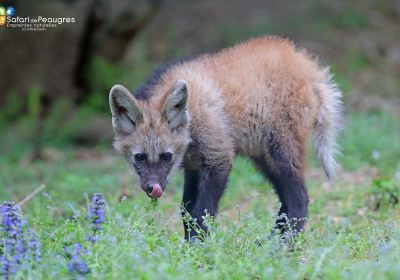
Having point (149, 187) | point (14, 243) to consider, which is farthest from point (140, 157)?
point (14, 243)

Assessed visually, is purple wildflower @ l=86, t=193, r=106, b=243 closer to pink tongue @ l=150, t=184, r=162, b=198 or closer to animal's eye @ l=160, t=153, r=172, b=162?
pink tongue @ l=150, t=184, r=162, b=198

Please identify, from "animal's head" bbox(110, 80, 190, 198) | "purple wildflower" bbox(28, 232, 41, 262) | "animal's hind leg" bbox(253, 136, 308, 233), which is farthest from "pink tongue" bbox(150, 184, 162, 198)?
"purple wildflower" bbox(28, 232, 41, 262)

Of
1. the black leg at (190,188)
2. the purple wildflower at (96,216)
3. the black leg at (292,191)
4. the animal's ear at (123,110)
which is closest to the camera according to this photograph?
the purple wildflower at (96,216)

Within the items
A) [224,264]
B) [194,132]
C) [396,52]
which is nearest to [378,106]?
[396,52]

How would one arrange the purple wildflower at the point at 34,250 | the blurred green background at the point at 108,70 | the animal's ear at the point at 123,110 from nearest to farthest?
the purple wildflower at the point at 34,250
the animal's ear at the point at 123,110
the blurred green background at the point at 108,70

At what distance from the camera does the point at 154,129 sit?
5.65 meters

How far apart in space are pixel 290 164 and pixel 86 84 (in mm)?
7022

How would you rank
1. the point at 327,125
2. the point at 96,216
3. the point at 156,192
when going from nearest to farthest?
1. the point at 96,216
2. the point at 156,192
3. the point at 327,125

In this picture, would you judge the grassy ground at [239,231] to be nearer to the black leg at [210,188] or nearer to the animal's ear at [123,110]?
the black leg at [210,188]

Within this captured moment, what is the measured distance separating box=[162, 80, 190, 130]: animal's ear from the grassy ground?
0.64 m

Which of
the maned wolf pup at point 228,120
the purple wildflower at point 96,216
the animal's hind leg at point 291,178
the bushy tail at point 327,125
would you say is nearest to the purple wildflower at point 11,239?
the purple wildflower at point 96,216

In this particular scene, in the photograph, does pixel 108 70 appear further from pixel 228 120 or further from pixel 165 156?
pixel 165 156

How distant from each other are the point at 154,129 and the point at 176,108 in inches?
9.2

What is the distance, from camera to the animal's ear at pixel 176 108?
18.3 feet
